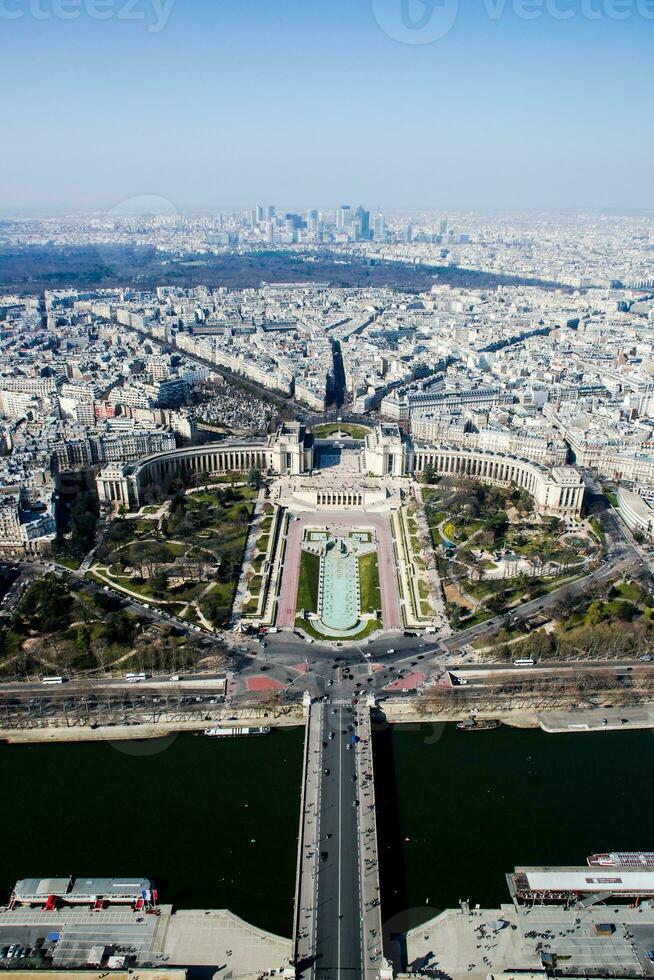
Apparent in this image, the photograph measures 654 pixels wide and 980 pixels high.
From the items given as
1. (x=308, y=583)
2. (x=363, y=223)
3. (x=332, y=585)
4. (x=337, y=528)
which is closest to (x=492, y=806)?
(x=332, y=585)

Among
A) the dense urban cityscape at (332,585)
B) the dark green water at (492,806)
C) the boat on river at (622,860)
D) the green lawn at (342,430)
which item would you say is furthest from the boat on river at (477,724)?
the green lawn at (342,430)

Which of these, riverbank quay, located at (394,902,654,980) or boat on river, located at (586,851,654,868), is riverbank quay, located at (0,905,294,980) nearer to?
riverbank quay, located at (394,902,654,980)

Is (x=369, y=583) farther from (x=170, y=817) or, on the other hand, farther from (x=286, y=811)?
(x=170, y=817)

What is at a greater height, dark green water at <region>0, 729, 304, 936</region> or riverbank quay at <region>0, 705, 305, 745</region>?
riverbank quay at <region>0, 705, 305, 745</region>

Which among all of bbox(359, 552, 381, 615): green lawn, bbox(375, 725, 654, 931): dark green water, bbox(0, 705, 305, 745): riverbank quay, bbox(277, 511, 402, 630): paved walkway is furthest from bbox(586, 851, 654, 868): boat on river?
bbox(359, 552, 381, 615): green lawn

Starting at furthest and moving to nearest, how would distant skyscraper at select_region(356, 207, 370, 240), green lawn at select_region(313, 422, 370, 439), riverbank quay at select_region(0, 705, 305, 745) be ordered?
1. distant skyscraper at select_region(356, 207, 370, 240)
2. green lawn at select_region(313, 422, 370, 439)
3. riverbank quay at select_region(0, 705, 305, 745)

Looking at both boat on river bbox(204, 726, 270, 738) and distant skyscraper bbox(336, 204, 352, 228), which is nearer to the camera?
boat on river bbox(204, 726, 270, 738)

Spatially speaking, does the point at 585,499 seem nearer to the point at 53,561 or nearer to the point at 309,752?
the point at 309,752

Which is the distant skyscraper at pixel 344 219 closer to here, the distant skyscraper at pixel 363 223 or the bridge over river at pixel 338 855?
the distant skyscraper at pixel 363 223
